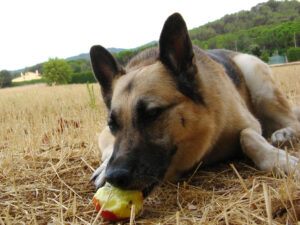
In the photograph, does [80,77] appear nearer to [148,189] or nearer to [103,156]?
[103,156]

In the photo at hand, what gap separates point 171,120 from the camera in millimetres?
2031

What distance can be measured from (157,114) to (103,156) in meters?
1.10

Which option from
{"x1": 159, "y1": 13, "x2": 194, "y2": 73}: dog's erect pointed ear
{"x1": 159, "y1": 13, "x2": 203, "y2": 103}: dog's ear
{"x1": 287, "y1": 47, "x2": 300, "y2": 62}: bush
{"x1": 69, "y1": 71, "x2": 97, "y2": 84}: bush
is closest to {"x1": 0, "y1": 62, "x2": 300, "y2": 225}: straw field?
{"x1": 159, "y1": 13, "x2": 203, "y2": 103}: dog's ear

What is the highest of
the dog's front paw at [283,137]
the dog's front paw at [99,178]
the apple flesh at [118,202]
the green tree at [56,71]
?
the green tree at [56,71]

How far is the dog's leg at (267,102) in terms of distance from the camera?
338 cm

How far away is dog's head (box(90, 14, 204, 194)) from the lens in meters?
1.79

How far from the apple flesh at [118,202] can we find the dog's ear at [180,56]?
950 mm

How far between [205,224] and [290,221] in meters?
0.40

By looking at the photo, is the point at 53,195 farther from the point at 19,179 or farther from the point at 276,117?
the point at 276,117

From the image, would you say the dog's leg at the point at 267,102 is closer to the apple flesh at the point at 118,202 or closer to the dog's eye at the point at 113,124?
the dog's eye at the point at 113,124

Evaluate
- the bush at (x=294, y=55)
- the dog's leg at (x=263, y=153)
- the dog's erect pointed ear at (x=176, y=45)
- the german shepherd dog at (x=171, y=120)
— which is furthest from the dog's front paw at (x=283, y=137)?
the bush at (x=294, y=55)

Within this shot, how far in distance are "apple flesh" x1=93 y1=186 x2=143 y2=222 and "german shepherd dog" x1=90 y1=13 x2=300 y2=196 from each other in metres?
0.05

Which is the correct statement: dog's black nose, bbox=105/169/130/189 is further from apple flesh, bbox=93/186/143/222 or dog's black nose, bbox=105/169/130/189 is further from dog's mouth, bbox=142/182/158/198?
dog's mouth, bbox=142/182/158/198

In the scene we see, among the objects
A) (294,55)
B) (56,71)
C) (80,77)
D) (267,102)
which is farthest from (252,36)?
(267,102)
